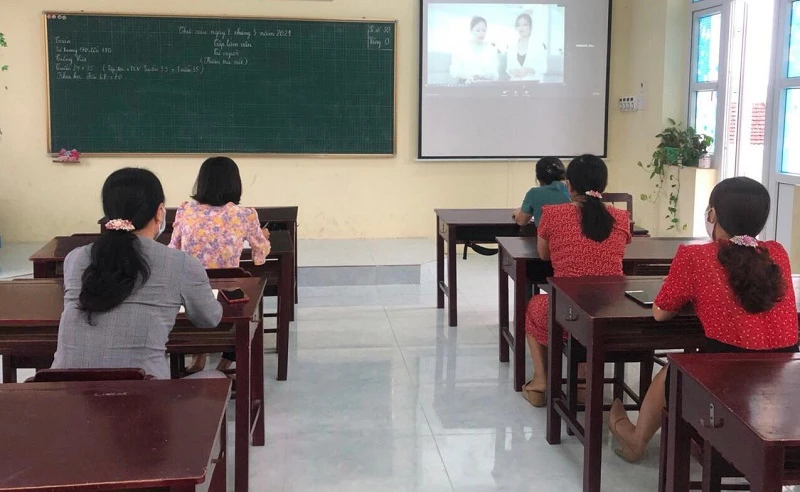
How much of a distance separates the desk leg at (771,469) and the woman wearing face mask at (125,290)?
1.55 metres

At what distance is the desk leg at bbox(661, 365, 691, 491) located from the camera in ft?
7.27

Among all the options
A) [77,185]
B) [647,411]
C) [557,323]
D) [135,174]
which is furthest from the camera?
[77,185]

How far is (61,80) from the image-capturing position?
695 cm

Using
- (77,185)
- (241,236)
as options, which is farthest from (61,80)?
(241,236)

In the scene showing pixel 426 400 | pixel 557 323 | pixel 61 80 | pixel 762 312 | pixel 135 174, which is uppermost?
pixel 61 80

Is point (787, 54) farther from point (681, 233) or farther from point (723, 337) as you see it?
point (723, 337)

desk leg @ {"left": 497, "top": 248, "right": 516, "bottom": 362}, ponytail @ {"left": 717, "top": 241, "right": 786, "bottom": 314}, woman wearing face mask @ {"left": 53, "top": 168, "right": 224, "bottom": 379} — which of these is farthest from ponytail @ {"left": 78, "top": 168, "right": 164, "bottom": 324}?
desk leg @ {"left": 497, "top": 248, "right": 516, "bottom": 362}

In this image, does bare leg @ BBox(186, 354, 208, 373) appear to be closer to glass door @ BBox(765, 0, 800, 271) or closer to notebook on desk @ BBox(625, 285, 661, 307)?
notebook on desk @ BBox(625, 285, 661, 307)

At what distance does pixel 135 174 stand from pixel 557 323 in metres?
1.68

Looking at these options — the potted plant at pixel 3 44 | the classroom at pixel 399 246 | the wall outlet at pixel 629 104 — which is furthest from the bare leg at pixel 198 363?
the wall outlet at pixel 629 104

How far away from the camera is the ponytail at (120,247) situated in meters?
2.27

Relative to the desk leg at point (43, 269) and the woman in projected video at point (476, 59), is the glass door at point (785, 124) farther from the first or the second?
the desk leg at point (43, 269)

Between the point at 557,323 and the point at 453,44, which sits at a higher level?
the point at 453,44

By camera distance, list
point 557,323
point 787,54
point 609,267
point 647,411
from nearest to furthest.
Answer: point 647,411, point 557,323, point 609,267, point 787,54
